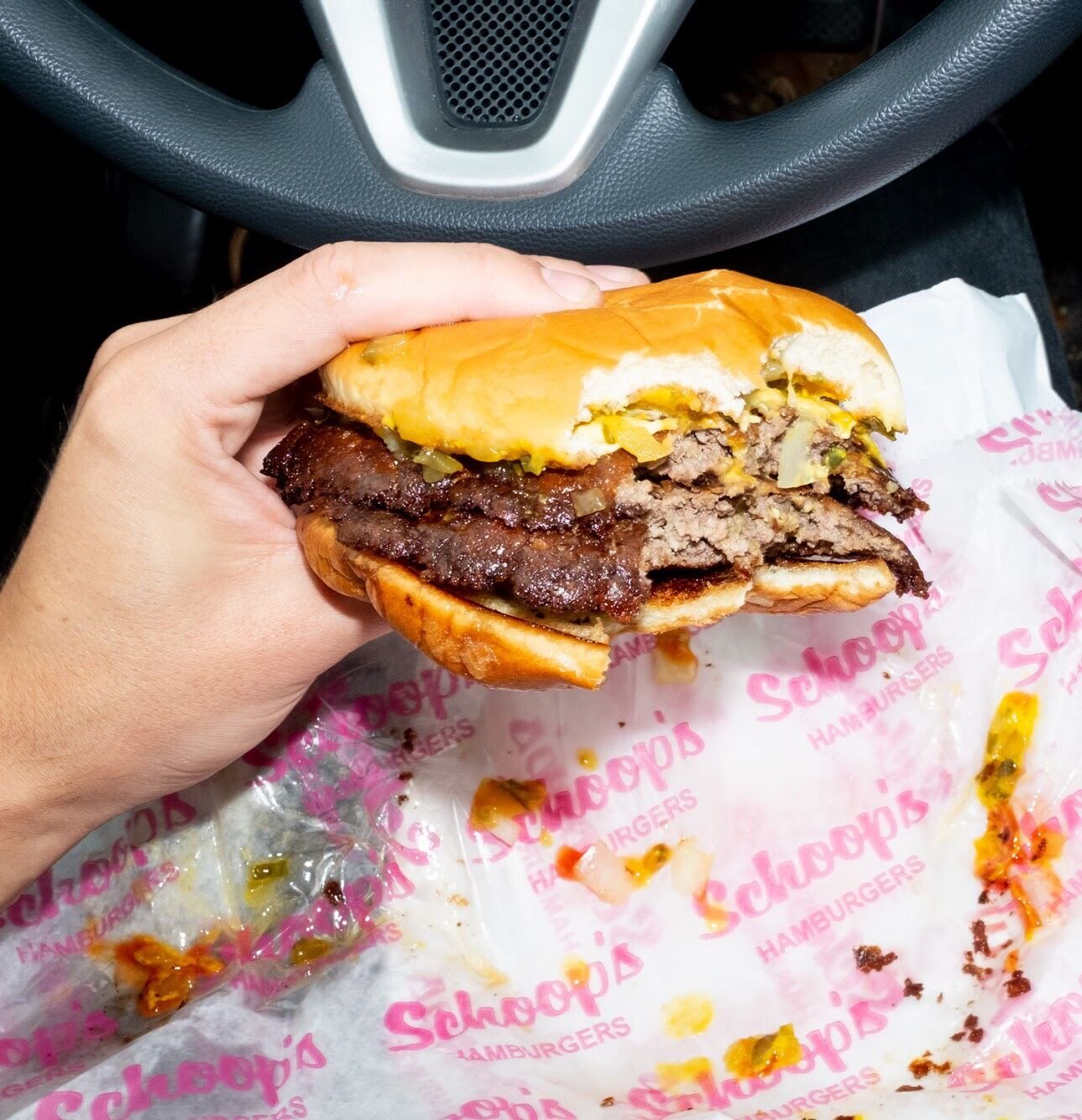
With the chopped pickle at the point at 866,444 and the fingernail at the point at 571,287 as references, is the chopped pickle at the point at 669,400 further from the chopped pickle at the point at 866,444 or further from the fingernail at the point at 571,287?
the chopped pickle at the point at 866,444

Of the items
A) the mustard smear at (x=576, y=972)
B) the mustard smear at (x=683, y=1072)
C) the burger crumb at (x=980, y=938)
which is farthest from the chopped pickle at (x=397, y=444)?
the burger crumb at (x=980, y=938)

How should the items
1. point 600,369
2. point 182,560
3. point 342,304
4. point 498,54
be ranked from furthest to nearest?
point 498,54
point 182,560
point 342,304
point 600,369

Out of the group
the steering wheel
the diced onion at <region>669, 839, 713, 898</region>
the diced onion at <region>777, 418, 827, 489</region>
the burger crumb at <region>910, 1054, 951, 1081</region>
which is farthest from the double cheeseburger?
the burger crumb at <region>910, 1054, 951, 1081</region>

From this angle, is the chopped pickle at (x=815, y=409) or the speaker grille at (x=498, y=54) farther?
the speaker grille at (x=498, y=54)

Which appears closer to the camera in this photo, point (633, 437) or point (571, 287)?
point (633, 437)

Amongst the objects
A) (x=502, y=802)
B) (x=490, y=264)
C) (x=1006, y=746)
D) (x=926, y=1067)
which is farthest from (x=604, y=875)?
(x=490, y=264)

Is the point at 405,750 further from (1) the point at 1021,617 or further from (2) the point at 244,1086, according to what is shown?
(1) the point at 1021,617

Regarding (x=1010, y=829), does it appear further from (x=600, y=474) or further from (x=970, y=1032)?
(x=600, y=474)
